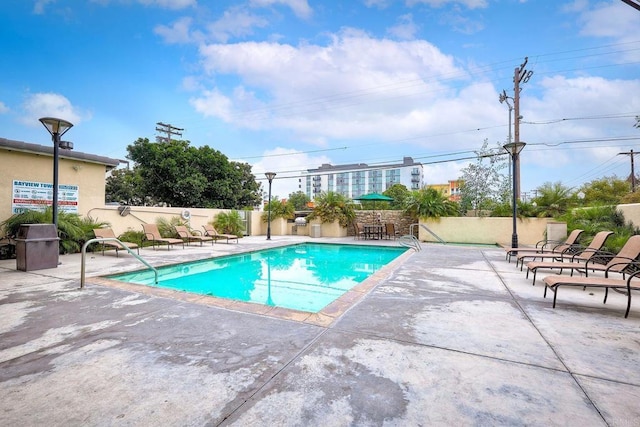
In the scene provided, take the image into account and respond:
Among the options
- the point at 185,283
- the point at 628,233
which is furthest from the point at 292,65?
the point at 628,233

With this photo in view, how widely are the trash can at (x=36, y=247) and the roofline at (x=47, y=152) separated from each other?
3986 mm

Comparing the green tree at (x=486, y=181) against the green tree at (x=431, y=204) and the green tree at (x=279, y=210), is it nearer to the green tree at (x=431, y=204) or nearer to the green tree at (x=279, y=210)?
the green tree at (x=431, y=204)

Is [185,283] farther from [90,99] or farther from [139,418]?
[90,99]

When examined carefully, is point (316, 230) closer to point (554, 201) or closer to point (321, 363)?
point (554, 201)

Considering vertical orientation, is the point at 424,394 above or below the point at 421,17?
below

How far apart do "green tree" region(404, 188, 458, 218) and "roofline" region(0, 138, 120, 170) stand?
13340 millimetres

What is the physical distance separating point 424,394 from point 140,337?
2.65 m

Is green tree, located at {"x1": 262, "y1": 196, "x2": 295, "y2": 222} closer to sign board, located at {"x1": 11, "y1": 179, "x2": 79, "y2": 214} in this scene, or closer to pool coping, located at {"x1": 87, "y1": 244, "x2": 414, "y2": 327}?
sign board, located at {"x1": 11, "y1": 179, "x2": 79, "y2": 214}

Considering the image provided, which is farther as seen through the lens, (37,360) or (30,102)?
(30,102)

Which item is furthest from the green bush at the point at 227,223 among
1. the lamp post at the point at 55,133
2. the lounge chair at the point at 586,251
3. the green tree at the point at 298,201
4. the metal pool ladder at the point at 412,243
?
the green tree at the point at 298,201

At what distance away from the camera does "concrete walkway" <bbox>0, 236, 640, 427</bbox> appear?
1.77 metres

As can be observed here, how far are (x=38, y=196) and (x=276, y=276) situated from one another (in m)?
8.31

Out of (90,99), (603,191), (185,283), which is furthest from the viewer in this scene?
(603,191)

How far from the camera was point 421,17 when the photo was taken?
11750 millimetres
